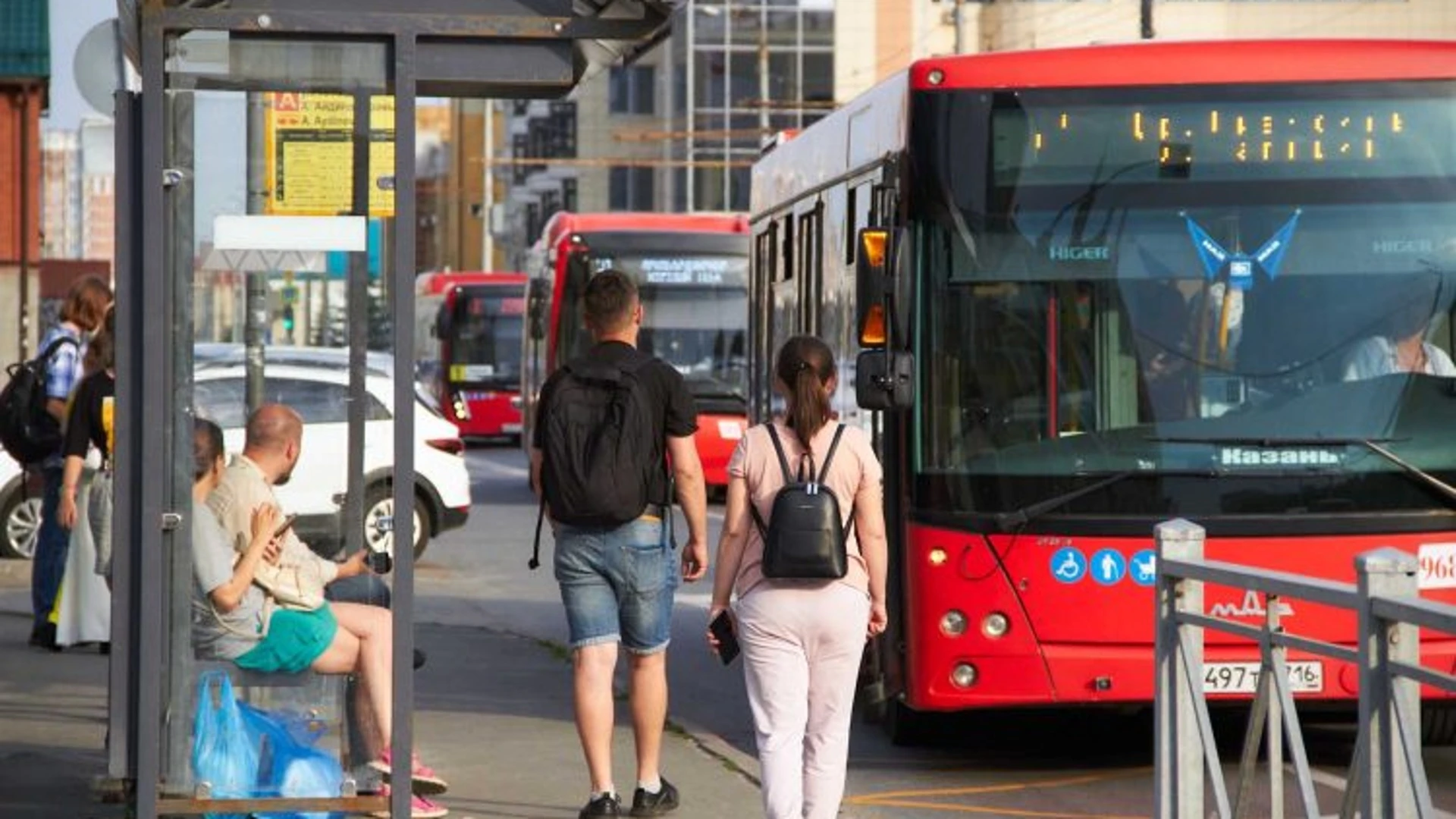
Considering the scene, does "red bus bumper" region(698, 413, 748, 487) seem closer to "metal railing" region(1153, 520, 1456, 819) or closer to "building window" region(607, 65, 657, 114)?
"metal railing" region(1153, 520, 1456, 819)

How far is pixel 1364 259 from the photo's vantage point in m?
10.5

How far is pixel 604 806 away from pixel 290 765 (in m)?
1.19

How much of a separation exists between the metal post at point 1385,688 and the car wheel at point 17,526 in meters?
16.0

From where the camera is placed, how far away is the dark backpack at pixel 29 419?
14.8m

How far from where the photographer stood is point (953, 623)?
34.5ft

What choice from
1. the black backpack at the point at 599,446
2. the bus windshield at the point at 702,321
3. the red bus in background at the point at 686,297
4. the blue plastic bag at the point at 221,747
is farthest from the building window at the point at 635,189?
the blue plastic bag at the point at 221,747

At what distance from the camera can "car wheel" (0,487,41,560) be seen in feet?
67.9

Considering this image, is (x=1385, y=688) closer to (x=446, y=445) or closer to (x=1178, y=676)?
(x=1178, y=676)

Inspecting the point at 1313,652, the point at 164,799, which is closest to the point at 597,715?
the point at 164,799

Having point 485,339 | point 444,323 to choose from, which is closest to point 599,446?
point 444,323

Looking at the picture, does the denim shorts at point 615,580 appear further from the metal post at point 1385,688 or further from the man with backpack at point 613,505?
the metal post at point 1385,688

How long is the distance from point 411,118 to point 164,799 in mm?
2060

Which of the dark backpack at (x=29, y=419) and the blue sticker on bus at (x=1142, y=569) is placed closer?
the blue sticker on bus at (x=1142, y=569)

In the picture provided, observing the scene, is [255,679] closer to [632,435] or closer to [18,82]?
[632,435]
